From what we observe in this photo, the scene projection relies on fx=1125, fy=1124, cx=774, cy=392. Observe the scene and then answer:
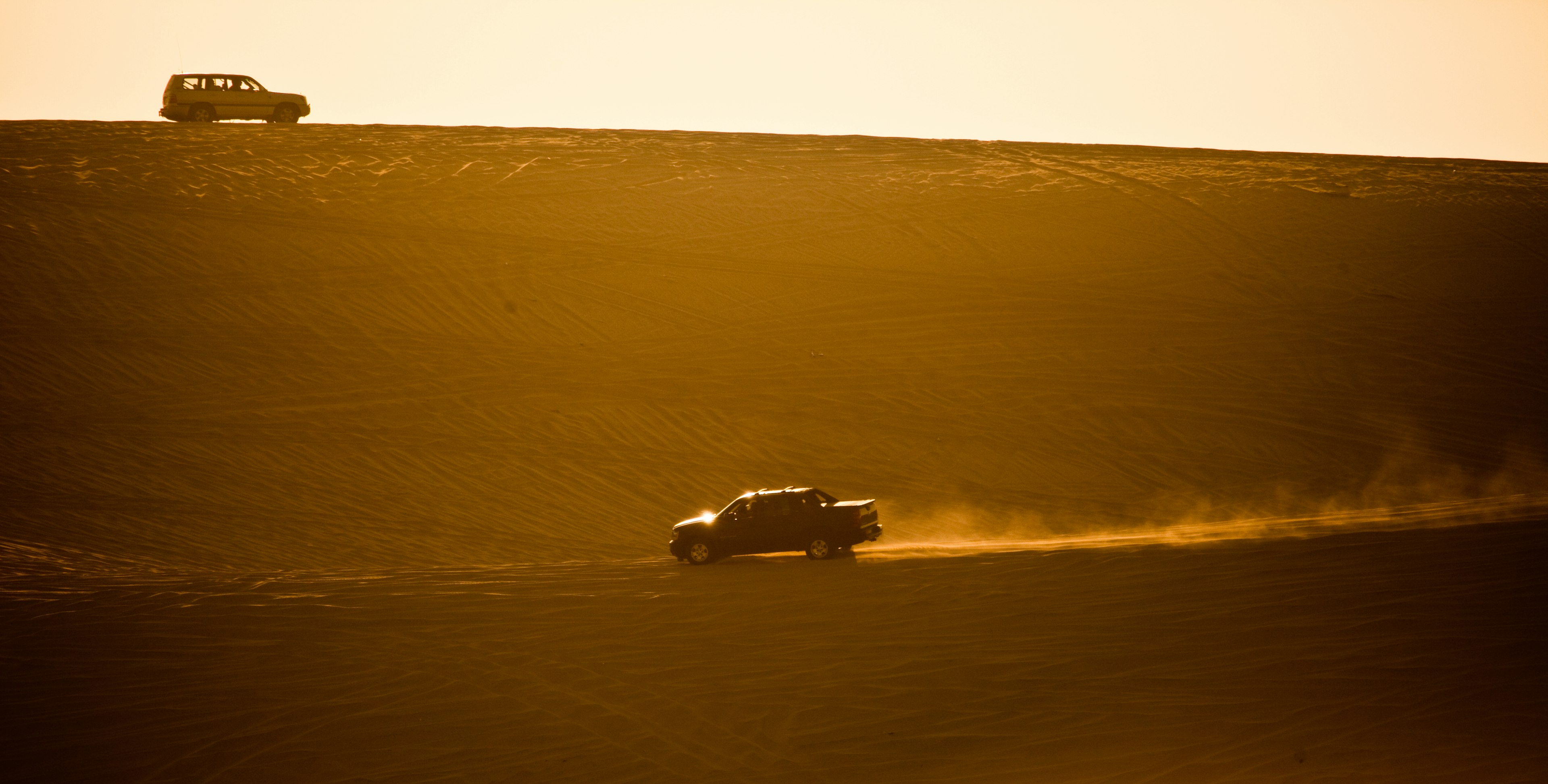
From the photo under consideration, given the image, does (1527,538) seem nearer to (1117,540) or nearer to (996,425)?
(1117,540)

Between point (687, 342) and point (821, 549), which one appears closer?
point (821, 549)

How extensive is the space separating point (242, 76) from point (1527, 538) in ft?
121

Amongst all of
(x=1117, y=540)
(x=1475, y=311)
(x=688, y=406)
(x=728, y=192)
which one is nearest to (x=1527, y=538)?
(x=1117, y=540)

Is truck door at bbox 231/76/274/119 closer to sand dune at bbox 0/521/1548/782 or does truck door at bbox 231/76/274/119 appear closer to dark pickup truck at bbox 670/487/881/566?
sand dune at bbox 0/521/1548/782

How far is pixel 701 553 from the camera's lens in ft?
50.1

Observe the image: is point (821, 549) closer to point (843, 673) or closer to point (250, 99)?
point (843, 673)

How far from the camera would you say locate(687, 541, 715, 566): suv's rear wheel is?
15.2 m

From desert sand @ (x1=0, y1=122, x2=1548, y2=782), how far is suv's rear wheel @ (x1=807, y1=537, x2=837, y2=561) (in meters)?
0.24

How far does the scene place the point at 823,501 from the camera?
15.6m

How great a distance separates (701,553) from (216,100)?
1149 inches

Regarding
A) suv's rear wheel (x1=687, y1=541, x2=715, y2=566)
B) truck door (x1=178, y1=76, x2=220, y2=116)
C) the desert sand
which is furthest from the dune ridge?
suv's rear wheel (x1=687, y1=541, x2=715, y2=566)

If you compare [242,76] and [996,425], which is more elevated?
[242,76]

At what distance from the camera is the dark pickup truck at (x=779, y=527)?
14.7 metres

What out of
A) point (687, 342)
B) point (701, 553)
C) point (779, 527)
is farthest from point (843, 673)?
point (687, 342)
